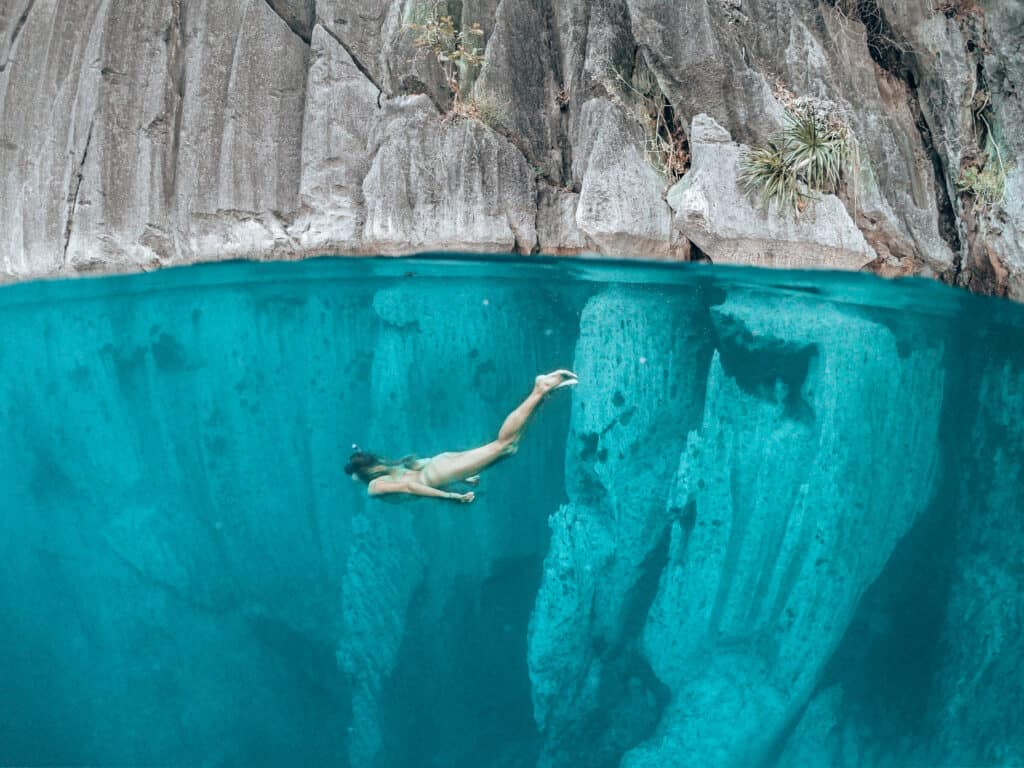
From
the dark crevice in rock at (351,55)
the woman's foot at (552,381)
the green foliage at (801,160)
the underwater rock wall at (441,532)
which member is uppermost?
the dark crevice in rock at (351,55)

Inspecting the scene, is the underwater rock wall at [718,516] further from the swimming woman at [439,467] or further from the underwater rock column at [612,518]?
the swimming woman at [439,467]

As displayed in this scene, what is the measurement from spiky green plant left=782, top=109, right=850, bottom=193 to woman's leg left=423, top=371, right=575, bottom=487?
490cm

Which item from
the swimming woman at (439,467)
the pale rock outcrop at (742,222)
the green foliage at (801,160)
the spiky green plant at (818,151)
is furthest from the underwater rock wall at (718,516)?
the swimming woman at (439,467)

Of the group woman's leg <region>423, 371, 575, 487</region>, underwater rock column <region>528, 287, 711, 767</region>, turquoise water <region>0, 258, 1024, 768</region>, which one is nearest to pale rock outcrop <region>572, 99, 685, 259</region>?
turquoise water <region>0, 258, 1024, 768</region>

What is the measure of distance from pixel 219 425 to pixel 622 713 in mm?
6195

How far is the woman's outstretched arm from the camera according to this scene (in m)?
8.82

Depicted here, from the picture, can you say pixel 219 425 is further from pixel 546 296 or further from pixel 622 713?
pixel 622 713

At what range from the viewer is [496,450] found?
865 centimetres

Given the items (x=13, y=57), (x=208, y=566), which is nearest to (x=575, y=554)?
(x=208, y=566)

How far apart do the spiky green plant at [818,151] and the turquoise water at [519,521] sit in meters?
1.26

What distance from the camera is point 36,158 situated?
12.6 meters

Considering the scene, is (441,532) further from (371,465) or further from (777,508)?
(777,508)

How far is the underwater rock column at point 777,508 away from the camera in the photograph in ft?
36.3

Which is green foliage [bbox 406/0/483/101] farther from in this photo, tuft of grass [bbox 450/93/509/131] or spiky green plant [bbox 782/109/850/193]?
spiky green plant [bbox 782/109/850/193]
